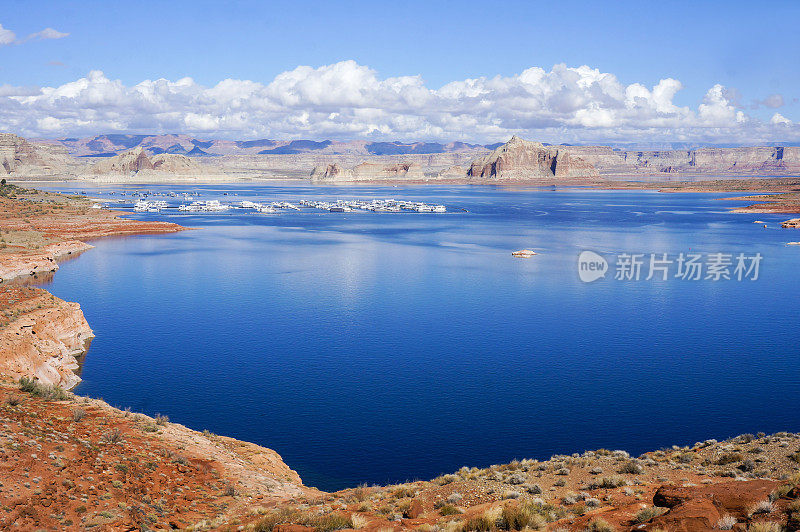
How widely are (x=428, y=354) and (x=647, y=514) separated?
85.9 ft

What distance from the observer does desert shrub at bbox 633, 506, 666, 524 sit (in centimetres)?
1225

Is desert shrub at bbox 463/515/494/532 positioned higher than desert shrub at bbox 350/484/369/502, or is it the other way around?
desert shrub at bbox 463/515/494/532

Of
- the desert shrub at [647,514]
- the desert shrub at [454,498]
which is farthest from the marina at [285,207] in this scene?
the desert shrub at [647,514]

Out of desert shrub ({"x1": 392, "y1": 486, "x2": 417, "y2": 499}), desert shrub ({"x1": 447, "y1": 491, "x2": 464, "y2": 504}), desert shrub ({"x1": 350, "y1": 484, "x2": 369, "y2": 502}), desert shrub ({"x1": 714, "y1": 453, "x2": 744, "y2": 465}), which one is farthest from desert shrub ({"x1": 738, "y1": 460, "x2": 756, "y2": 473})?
desert shrub ({"x1": 350, "y1": 484, "x2": 369, "y2": 502})

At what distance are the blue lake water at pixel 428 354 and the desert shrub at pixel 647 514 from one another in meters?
12.0

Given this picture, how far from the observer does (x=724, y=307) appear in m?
51.3

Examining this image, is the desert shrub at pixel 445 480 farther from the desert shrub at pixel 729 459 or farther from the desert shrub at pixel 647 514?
the desert shrub at pixel 729 459

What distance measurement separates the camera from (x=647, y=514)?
1239 cm

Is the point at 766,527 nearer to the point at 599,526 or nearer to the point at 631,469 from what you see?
the point at 599,526

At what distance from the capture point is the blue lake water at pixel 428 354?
89.4ft

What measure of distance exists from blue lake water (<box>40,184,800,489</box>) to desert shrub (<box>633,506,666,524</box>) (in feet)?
39.5

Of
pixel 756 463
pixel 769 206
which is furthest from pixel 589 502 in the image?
pixel 769 206

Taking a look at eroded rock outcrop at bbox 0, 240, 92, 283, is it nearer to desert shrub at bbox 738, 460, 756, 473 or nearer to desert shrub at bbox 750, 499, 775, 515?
desert shrub at bbox 738, 460, 756, 473

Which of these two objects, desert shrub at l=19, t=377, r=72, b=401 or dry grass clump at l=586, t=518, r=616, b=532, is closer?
dry grass clump at l=586, t=518, r=616, b=532
